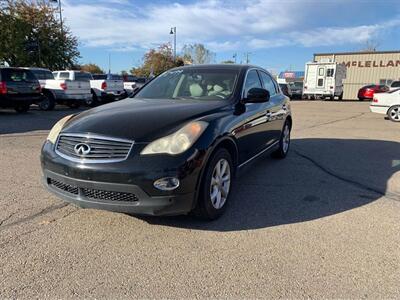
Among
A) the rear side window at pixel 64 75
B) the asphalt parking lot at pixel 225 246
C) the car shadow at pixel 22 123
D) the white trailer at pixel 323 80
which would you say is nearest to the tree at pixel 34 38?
the rear side window at pixel 64 75

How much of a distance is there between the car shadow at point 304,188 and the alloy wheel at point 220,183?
20 centimetres

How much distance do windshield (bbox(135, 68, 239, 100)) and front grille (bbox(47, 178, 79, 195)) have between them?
182 centimetres

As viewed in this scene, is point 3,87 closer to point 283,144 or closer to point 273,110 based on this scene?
point 283,144

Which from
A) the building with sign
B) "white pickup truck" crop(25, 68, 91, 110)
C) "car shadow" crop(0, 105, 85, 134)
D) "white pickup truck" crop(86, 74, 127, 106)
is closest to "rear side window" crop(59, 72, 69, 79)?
"white pickup truck" crop(25, 68, 91, 110)

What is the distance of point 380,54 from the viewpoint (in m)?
35.6

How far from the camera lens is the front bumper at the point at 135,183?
3.21 m

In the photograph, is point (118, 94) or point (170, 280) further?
point (118, 94)

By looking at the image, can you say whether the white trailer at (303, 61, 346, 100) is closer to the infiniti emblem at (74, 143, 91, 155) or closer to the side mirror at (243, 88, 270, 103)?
the side mirror at (243, 88, 270, 103)

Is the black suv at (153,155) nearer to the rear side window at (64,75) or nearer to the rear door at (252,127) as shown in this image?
the rear door at (252,127)

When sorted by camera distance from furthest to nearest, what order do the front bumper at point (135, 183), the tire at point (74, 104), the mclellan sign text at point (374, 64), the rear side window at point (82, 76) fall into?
the mclellan sign text at point (374, 64)
the rear side window at point (82, 76)
the tire at point (74, 104)
the front bumper at point (135, 183)

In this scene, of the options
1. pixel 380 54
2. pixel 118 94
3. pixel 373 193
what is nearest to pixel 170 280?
pixel 373 193

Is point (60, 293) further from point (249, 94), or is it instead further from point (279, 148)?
point (279, 148)

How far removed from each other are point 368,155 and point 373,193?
2.70m

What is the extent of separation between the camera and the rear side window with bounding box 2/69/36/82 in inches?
509
